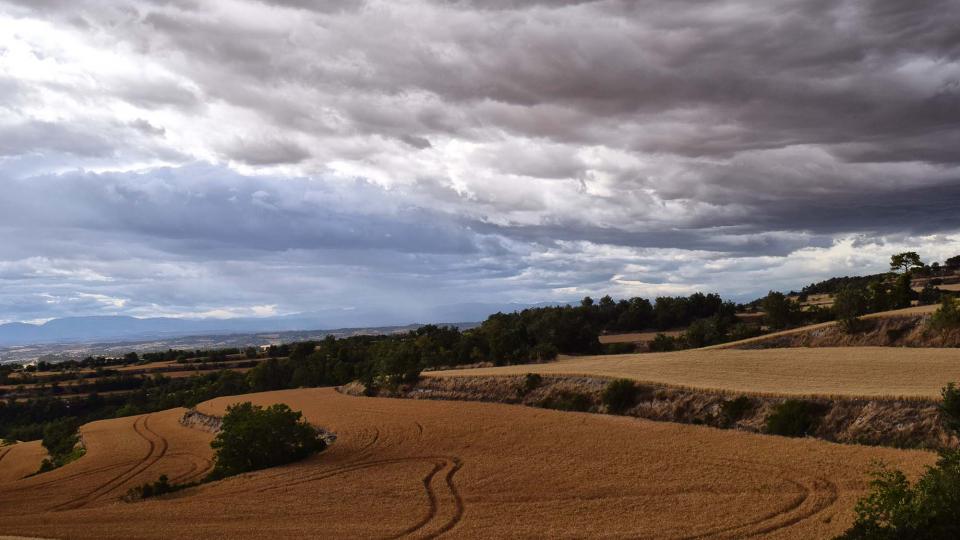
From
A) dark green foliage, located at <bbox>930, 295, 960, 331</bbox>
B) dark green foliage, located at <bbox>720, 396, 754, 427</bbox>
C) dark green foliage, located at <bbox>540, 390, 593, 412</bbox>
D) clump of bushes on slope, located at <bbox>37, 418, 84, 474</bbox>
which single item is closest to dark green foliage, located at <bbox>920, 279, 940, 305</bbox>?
dark green foliage, located at <bbox>930, 295, 960, 331</bbox>

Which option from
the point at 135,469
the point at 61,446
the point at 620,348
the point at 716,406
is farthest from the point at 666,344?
the point at 61,446

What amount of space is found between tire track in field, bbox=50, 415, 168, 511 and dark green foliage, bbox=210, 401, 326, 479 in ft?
23.0

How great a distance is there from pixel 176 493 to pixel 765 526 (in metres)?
27.8

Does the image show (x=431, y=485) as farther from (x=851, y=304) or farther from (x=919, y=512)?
(x=851, y=304)

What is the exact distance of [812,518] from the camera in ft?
79.3

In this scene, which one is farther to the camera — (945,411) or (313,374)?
(313,374)

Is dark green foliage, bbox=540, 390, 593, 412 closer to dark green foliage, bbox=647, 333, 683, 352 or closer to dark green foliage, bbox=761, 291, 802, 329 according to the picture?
dark green foliage, bbox=647, 333, 683, 352

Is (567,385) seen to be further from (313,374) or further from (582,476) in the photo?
(313,374)

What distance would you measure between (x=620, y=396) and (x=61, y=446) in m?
54.3

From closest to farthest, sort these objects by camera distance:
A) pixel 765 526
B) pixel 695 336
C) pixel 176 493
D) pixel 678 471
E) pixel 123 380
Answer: pixel 765 526
pixel 678 471
pixel 176 493
pixel 695 336
pixel 123 380

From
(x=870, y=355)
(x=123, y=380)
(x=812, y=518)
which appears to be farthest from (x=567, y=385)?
(x=123, y=380)

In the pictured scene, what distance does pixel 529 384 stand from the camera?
6047 cm

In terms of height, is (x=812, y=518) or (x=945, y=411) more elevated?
(x=945, y=411)

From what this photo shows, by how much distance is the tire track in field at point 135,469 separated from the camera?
3972cm
